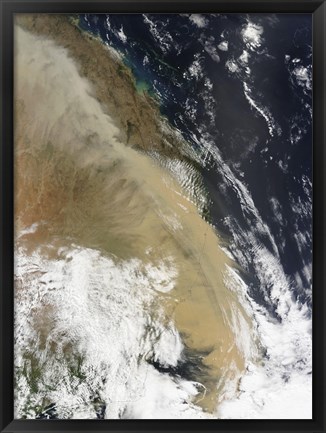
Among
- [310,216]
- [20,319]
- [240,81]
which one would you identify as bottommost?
[20,319]

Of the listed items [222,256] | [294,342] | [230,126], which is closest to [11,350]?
[222,256]

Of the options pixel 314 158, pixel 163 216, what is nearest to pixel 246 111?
pixel 314 158

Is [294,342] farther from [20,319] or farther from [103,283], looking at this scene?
[20,319]

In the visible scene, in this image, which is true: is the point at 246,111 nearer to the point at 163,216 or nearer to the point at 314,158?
the point at 314,158
